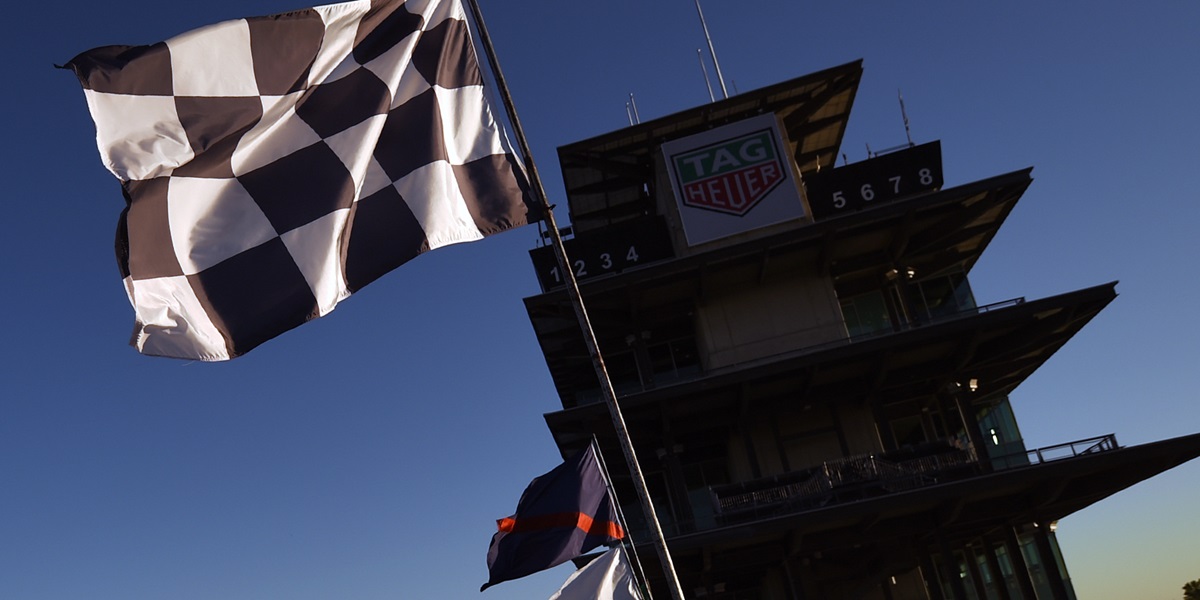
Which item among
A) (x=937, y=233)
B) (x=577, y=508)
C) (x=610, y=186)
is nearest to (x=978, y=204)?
(x=937, y=233)

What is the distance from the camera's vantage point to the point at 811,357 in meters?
27.5

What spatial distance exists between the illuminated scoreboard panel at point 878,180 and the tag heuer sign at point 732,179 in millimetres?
899

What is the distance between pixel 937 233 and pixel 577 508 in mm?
21385

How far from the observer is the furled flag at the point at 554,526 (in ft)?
37.8

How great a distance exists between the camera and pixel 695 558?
27.9 meters

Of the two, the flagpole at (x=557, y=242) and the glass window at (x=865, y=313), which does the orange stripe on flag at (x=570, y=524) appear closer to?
the flagpole at (x=557, y=242)

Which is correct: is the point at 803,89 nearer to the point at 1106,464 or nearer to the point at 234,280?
the point at 1106,464

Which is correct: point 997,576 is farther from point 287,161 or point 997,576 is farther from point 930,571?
point 287,161

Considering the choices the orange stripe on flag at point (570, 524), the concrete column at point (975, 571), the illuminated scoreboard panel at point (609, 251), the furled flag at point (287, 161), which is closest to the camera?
the furled flag at point (287, 161)

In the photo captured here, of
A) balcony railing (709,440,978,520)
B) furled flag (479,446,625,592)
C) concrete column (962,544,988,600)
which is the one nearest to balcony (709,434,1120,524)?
balcony railing (709,440,978,520)

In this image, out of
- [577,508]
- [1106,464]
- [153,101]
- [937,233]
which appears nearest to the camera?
[153,101]

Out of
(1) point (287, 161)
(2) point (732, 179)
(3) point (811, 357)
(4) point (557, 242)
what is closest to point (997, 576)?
(3) point (811, 357)

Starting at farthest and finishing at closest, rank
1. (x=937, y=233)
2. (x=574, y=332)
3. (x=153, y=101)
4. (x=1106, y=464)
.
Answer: (x=574, y=332), (x=937, y=233), (x=1106, y=464), (x=153, y=101)

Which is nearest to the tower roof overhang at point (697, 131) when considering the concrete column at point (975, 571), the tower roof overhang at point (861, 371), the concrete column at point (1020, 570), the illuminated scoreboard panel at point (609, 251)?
the illuminated scoreboard panel at point (609, 251)
